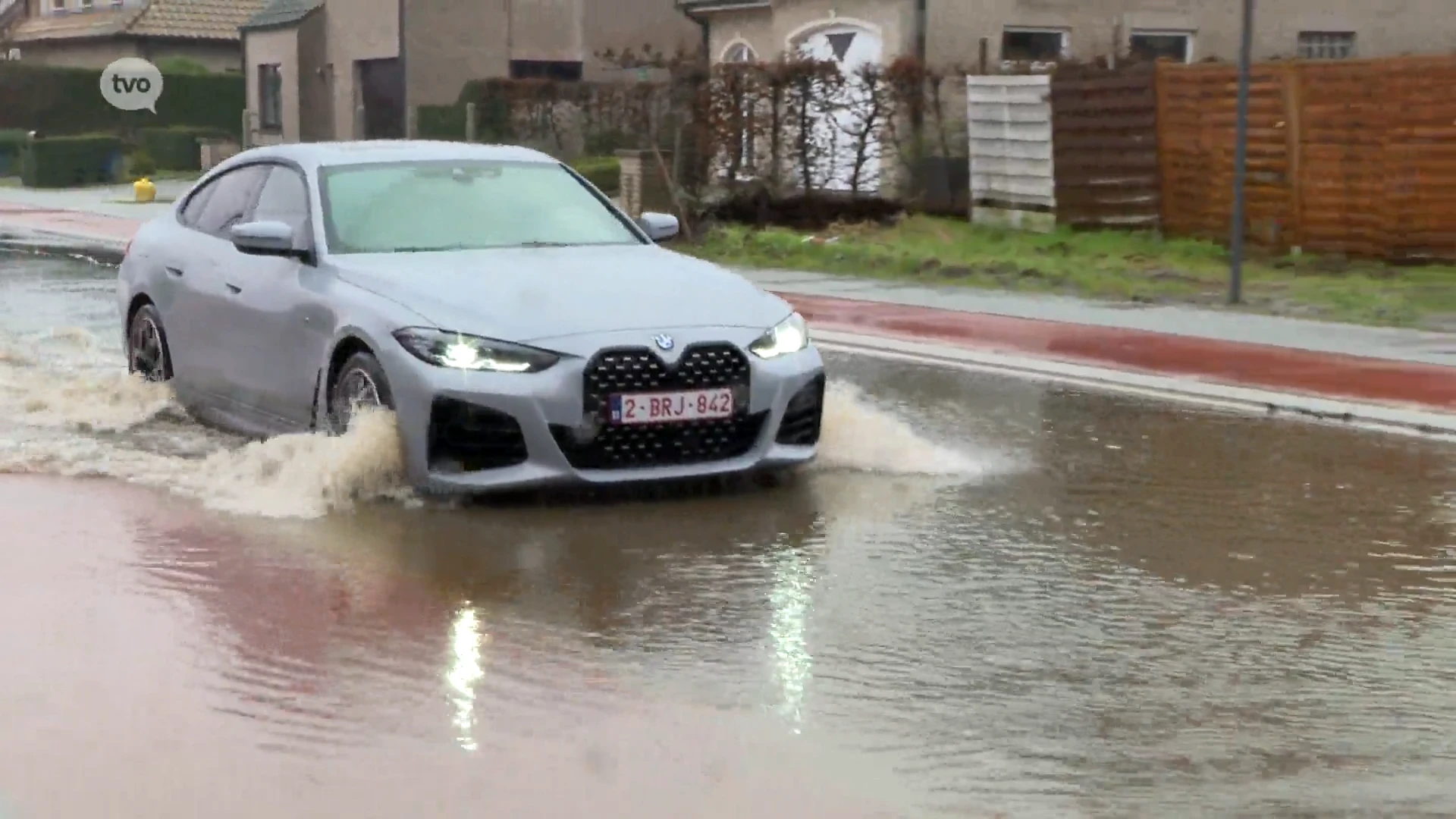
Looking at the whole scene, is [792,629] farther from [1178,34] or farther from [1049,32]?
[1178,34]

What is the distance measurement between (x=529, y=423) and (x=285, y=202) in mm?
2305

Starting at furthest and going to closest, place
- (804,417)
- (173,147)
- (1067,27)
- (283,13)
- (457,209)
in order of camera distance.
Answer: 1. (283,13)
2. (173,147)
3. (1067,27)
4. (457,209)
5. (804,417)

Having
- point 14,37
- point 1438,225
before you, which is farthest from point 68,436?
point 14,37

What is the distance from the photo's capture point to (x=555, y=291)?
8.75 meters

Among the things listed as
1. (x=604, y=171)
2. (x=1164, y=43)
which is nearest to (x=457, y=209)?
(x=604, y=171)

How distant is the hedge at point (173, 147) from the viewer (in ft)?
151

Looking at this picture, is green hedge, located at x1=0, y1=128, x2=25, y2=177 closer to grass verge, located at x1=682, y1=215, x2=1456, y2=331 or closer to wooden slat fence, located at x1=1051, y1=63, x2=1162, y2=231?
grass verge, located at x1=682, y1=215, x2=1456, y2=331

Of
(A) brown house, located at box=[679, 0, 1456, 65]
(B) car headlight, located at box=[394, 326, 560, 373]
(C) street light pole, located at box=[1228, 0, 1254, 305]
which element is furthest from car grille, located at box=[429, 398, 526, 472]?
(A) brown house, located at box=[679, 0, 1456, 65]

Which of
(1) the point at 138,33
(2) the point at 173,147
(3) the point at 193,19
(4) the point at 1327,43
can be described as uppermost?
(3) the point at 193,19

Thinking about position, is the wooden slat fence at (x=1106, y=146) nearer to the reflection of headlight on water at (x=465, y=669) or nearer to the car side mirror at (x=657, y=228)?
the car side mirror at (x=657, y=228)

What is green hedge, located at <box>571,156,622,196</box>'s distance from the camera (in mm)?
30406

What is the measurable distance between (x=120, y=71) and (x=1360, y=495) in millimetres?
39953

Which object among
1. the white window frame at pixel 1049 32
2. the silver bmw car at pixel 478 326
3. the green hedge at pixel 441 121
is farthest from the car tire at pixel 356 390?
the green hedge at pixel 441 121

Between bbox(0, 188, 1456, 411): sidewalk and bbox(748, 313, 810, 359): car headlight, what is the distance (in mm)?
4447
